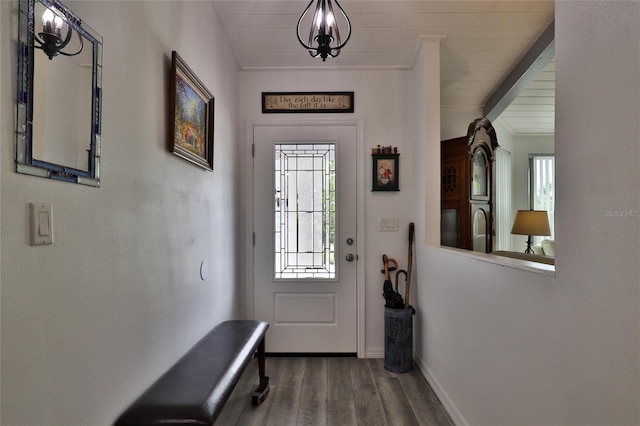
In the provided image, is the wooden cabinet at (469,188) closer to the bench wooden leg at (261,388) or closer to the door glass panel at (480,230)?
the door glass panel at (480,230)

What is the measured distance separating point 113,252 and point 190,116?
3.04ft

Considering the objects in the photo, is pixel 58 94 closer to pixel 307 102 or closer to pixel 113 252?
pixel 113 252

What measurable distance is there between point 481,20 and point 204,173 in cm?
223

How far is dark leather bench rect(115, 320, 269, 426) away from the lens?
1113 millimetres

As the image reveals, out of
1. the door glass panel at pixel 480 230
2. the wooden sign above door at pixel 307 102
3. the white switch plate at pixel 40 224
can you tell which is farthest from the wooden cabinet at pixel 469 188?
the white switch plate at pixel 40 224

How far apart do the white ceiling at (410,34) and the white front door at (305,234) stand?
0.62 metres

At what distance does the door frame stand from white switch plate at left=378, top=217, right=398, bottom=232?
163 mm

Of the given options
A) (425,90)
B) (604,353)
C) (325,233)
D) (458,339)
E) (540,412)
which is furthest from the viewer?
(325,233)

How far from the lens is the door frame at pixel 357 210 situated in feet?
9.12

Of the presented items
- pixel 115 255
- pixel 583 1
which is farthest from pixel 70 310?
pixel 583 1

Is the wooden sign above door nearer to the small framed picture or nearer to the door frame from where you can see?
the door frame

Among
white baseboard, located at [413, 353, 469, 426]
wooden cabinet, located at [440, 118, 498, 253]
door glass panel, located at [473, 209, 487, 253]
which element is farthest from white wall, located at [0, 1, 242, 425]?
door glass panel, located at [473, 209, 487, 253]

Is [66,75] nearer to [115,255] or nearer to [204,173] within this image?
[115,255]

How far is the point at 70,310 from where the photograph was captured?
91 cm
